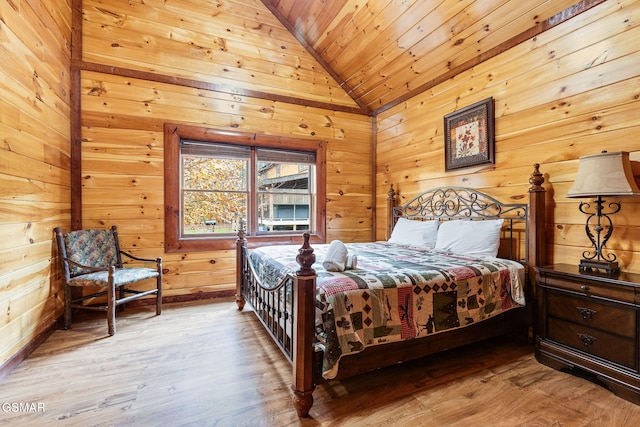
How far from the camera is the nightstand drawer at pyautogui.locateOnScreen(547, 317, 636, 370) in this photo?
66.4 inches

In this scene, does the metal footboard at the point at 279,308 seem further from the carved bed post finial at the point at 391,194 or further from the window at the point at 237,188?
the carved bed post finial at the point at 391,194

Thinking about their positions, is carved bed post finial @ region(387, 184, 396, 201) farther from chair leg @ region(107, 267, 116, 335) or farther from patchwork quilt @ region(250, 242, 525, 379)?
chair leg @ region(107, 267, 116, 335)

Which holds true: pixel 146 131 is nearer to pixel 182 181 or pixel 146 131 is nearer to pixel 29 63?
pixel 182 181

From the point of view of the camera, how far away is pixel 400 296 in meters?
1.73

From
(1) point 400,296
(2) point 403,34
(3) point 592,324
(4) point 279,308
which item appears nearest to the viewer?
(1) point 400,296

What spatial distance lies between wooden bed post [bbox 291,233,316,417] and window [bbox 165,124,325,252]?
7.90 feet

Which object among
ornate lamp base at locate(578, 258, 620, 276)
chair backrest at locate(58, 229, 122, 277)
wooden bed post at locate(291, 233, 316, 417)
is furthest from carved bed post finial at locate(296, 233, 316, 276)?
chair backrest at locate(58, 229, 122, 277)

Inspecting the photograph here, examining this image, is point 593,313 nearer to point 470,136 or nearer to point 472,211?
point 472,211

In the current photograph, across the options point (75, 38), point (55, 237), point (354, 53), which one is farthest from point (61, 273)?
point (354, 53)

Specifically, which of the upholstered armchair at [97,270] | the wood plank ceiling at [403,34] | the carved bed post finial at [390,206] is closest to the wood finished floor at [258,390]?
the upholstered armchair at [97,270]

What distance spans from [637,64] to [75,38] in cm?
478

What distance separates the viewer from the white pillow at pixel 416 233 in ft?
10.2

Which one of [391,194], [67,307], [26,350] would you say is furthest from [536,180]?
[67,307]

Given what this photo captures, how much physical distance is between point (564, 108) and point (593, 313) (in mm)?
1527
